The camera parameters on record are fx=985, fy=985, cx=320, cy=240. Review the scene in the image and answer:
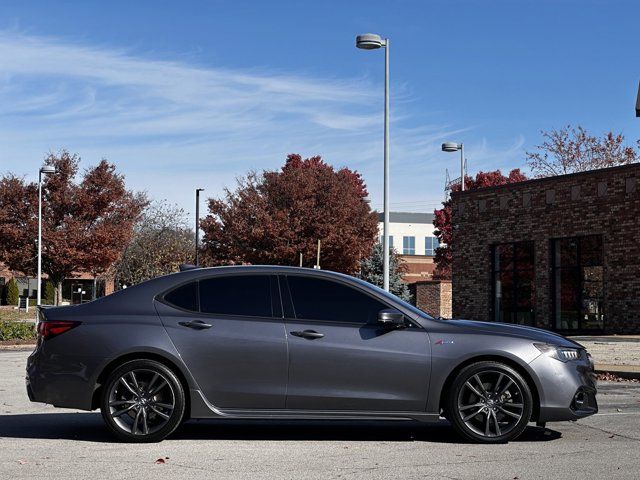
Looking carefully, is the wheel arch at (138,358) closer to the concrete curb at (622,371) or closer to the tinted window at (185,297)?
the tinted window at (185,297)

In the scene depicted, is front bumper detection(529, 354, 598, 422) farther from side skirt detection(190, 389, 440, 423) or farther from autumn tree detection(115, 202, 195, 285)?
autumn tree detection(115, 202, 195, 285)

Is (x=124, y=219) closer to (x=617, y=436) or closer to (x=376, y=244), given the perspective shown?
(x=376, y=244)

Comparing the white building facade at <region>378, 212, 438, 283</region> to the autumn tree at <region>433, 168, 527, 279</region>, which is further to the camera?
the white building facade at <region>378, 212, 438, 283</region>

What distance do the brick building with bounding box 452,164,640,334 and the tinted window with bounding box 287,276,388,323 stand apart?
24124mm

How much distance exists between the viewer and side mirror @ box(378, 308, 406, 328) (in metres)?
8.38

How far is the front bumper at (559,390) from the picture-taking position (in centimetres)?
851

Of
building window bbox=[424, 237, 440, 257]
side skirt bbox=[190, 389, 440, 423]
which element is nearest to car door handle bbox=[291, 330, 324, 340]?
side skirt bbox=[190, 389, 440, 423]

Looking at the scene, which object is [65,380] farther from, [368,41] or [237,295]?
[368,41]

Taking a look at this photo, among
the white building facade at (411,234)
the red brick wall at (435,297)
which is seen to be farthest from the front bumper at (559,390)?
the white building facade at (411,234)

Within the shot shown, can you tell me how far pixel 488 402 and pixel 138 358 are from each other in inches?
120

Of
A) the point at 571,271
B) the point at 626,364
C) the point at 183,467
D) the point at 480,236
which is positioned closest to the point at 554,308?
the point at 571,271

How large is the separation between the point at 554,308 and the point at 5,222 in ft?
96.2

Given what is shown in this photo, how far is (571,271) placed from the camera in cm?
3331

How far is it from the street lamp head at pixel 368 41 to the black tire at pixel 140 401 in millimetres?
16428
